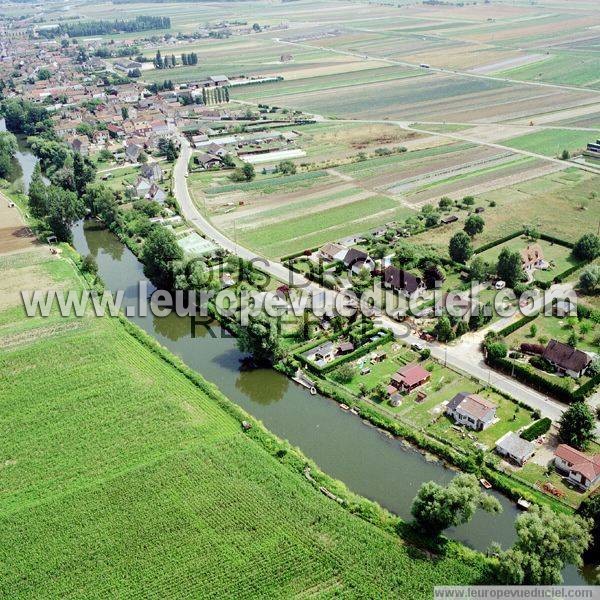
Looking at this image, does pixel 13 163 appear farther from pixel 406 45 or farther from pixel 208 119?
pixel 406 45

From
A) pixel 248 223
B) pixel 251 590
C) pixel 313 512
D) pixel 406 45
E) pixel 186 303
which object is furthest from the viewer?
pixel 406 45

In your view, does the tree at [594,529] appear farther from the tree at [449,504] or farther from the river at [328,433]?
the tree at [449,504]

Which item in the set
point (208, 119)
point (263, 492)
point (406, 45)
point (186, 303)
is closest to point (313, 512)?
point (263, 492)

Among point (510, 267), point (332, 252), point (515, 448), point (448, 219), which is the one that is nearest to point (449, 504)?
point (515, 448)

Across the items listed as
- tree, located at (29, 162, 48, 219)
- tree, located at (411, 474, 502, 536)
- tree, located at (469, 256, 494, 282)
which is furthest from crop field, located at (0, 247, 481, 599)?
tree, located at (29, 162, 48, 219)

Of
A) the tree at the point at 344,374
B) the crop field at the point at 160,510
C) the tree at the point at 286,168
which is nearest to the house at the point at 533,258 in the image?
the tree at the point at 344,374
